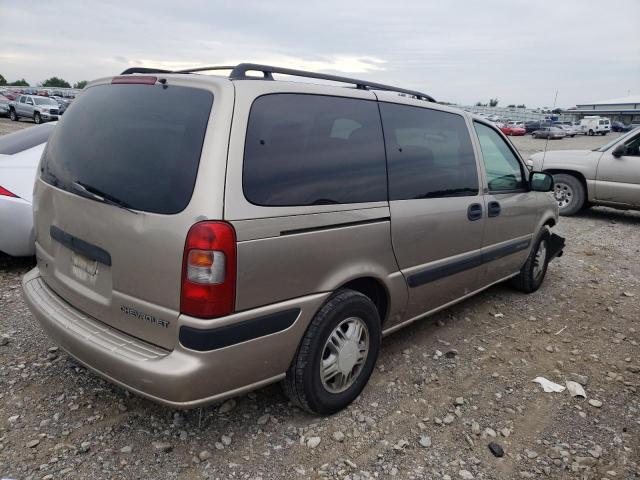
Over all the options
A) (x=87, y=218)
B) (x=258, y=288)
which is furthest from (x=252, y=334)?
(x=87, y=218)

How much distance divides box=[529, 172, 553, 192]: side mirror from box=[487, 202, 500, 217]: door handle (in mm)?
680

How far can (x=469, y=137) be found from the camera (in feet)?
12.3

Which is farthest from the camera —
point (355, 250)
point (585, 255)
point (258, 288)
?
point (585, 255)

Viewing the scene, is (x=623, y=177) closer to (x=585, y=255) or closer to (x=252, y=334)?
(x=585, y=255)

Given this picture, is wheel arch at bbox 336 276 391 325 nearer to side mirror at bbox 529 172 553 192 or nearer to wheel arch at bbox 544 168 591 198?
side mirror at bbox 529 172 553 192

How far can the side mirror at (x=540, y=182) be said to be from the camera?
14.3ft

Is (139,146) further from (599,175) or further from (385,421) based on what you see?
(599,175)

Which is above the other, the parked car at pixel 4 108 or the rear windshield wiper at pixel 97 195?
the parked car at pixel 4 108

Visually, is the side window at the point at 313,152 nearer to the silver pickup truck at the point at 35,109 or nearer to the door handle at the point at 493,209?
the door handle at the point at 493,209

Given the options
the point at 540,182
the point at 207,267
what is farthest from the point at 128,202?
the point at 540,182

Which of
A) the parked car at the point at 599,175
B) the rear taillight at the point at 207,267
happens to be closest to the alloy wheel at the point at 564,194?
the parked car at the point at 599,175

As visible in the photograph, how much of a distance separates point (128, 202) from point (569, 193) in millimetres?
8893

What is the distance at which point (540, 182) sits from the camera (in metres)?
4.36

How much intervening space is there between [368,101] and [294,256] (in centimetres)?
117
